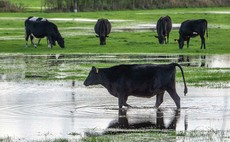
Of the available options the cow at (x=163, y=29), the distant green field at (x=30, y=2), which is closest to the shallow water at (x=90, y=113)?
the cow at (x=163, y=29)

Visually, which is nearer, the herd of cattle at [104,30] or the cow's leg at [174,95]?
the cow's leg at [174,95]

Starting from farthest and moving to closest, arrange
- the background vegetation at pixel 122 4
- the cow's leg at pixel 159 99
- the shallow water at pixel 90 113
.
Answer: the background vegetation at pixel 122 4 → the cow's leg at pixel 159 99 → the shallow water at pixel 90 113

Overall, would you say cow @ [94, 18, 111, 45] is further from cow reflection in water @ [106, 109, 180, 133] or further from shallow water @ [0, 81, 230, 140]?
cow reflection in water @ [106, 109, 180, 133]

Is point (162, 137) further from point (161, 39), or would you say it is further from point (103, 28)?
point (103, 28)

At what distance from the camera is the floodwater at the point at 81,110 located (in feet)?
49.1

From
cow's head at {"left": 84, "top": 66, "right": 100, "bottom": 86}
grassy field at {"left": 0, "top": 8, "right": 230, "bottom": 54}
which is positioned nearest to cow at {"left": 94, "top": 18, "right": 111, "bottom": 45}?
grassy field at {"left": 0, "top": 8, "right": 230, "bottom": 54}

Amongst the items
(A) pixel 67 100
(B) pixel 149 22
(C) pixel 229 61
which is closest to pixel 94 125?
(A) pixel 67 100

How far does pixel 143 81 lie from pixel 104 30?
23558 millimetres

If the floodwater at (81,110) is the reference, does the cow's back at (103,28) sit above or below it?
below

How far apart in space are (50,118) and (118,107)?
2002 mm

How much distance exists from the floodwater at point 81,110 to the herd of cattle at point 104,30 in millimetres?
Result: 11593

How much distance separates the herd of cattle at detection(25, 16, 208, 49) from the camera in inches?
1441

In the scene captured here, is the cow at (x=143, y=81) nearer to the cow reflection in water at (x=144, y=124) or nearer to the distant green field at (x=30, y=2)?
the cow reflection in water at (x=144, y=124)

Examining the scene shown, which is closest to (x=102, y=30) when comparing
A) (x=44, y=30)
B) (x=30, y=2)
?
(x=44, y=30)
